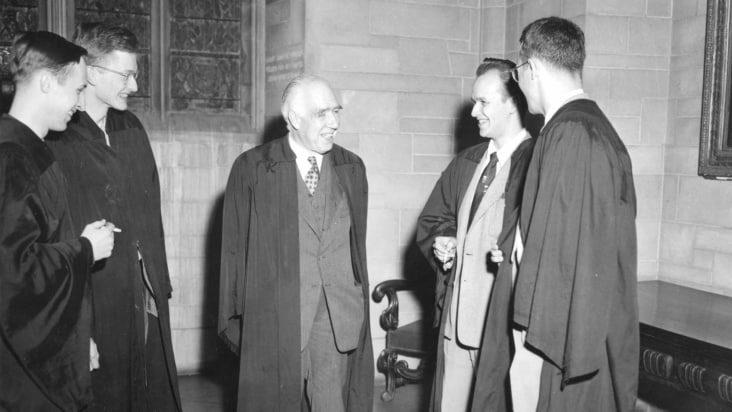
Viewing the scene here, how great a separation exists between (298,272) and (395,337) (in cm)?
151

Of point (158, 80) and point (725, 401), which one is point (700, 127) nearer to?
point (725, 401)

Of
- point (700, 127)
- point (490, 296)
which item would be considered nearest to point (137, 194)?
point (490, 296)

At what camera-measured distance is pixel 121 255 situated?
2893mm

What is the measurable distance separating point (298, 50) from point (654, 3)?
1.98 meters

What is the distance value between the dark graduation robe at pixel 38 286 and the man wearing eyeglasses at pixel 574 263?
1423 millimetres

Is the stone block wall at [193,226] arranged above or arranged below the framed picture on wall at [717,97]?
below

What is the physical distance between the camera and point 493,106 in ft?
9.93

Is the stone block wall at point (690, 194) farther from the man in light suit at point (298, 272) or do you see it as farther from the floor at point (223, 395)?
the man in light suit at point (298, 272)

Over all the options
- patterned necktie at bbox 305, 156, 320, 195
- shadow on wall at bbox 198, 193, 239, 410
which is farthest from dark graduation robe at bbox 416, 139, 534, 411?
shadow on wall at bbox 198, 193, 239, 410

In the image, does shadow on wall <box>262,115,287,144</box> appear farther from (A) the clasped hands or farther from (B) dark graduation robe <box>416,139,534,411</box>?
(A) the clasped hands

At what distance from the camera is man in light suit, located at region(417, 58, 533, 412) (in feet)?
9.55

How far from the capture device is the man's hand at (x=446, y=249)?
314cm

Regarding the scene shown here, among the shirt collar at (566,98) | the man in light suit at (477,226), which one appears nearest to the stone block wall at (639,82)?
the man in light suit at (477,226)

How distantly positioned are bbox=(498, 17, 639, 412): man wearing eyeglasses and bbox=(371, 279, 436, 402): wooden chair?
1830 mm
